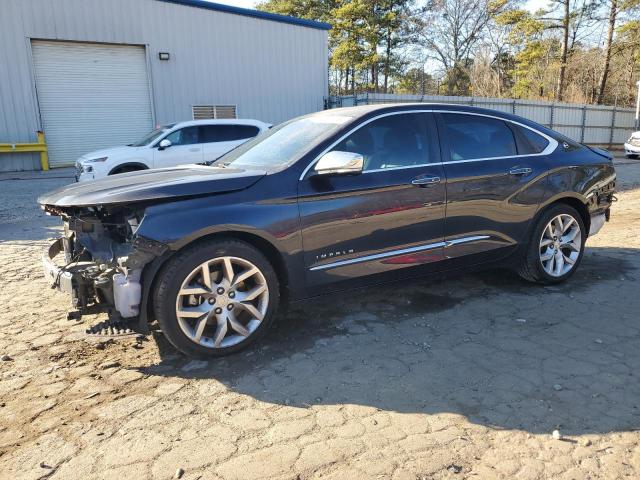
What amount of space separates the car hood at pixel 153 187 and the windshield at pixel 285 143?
0.84 feet

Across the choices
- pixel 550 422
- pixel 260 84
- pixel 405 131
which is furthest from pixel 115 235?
pixel 260 84

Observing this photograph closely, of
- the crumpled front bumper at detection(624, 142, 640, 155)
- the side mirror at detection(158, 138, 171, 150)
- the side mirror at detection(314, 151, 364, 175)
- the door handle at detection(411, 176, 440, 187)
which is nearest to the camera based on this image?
the side mirror at detection(314, 151, 364, 175)

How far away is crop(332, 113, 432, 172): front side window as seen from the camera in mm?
3902

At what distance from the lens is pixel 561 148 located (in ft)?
16.0

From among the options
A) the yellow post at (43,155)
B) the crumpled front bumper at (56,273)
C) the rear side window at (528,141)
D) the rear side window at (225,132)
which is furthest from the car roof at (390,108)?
the yellow post at (43,155)

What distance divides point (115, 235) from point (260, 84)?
1803 cm

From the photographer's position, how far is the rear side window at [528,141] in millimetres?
4672

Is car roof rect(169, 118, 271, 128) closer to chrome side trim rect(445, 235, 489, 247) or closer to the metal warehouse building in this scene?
the metal warehouse building

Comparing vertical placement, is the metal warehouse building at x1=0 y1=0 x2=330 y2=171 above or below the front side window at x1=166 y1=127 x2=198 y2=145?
above

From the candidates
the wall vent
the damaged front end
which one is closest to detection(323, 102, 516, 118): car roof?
the damaged front end

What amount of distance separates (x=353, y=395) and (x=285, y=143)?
6.74 feet

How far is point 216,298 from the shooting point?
339 cm

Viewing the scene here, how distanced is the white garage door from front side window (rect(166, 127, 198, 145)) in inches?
330

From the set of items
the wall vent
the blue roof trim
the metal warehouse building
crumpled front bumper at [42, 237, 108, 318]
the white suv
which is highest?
the blue roof trim
